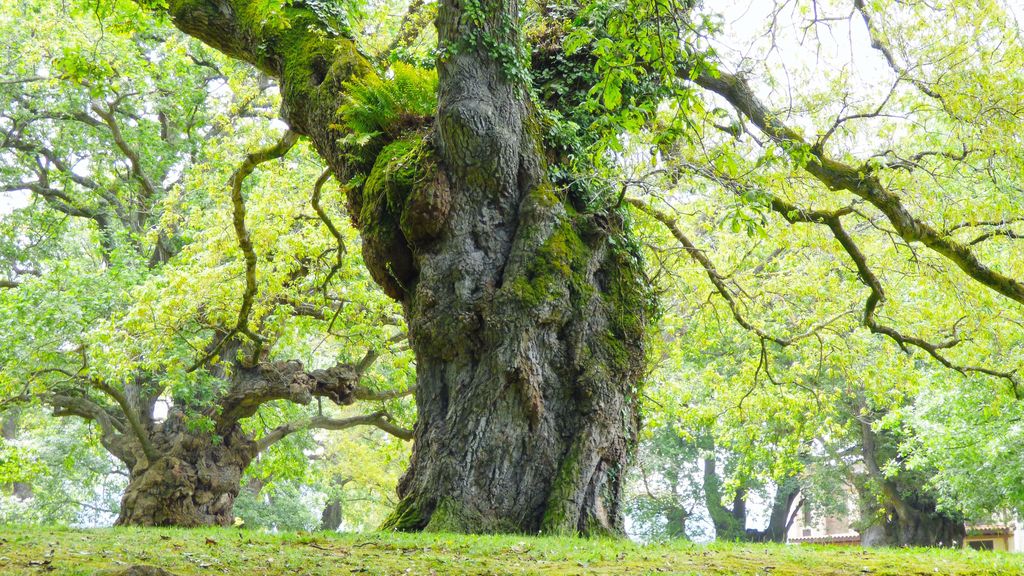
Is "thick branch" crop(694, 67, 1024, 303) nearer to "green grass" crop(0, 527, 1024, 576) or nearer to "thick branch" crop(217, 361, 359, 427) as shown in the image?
"green grass" crop(0, 527, 1024, 576)

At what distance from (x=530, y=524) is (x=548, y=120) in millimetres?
4154

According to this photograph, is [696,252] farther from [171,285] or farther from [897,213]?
[171,285]

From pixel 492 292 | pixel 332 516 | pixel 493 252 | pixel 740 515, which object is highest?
pixel 493 252

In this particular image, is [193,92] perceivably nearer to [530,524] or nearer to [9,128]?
[9,128]

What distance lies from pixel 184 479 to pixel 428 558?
10644 millimetres

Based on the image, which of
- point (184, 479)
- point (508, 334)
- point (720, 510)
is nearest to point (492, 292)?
point (508, 334)

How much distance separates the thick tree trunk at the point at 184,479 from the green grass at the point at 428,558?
787cm

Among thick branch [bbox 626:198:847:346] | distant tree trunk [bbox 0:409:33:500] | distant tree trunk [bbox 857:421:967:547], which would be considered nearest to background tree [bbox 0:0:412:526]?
thick branch [bbox 626:198:847:346]

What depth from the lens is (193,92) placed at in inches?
630

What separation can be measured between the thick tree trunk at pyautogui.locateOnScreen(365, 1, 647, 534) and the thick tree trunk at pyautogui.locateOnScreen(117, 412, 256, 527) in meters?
8.37

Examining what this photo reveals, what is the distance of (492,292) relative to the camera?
6805 mm

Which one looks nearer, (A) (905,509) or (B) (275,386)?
(B) (275,386)

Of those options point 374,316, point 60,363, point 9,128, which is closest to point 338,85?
point 374,316

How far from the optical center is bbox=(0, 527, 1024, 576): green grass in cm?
414
